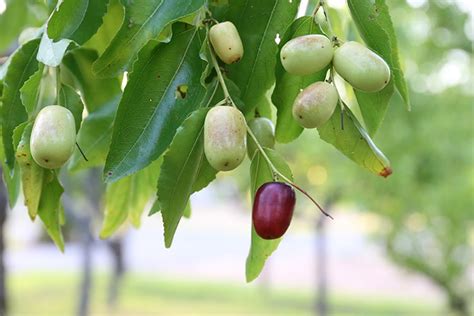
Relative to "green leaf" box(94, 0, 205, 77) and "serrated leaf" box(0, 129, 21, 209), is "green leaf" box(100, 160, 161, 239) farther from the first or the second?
"green leaf" box(94, 0, 205, 77)

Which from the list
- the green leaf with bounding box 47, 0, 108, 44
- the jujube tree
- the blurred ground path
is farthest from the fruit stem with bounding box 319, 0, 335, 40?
the blurred ground path

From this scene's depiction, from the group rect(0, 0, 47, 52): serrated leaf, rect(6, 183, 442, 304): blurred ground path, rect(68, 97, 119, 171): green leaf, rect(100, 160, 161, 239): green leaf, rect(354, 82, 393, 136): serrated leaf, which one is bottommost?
rect(6, 183, 442, 304): blurred ground path

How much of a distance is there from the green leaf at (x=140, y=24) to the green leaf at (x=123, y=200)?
0.40 metres

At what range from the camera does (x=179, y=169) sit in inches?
27.1

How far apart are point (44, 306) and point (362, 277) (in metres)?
5.79

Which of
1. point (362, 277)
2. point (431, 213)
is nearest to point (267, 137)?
point (431, 213)

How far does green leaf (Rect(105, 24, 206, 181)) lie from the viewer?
0.72 m

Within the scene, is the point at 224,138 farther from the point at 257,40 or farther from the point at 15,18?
the point at 15,18

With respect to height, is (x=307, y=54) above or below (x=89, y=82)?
above

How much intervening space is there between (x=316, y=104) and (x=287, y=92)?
0.15m

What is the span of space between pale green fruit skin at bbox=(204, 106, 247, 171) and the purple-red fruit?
4cm

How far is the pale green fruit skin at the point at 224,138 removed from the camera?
631mm

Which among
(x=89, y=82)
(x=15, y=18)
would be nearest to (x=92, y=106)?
(x=89, y=82)

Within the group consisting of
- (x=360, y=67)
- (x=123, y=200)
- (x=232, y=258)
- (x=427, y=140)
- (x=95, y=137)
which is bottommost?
(x=232, y=258)
